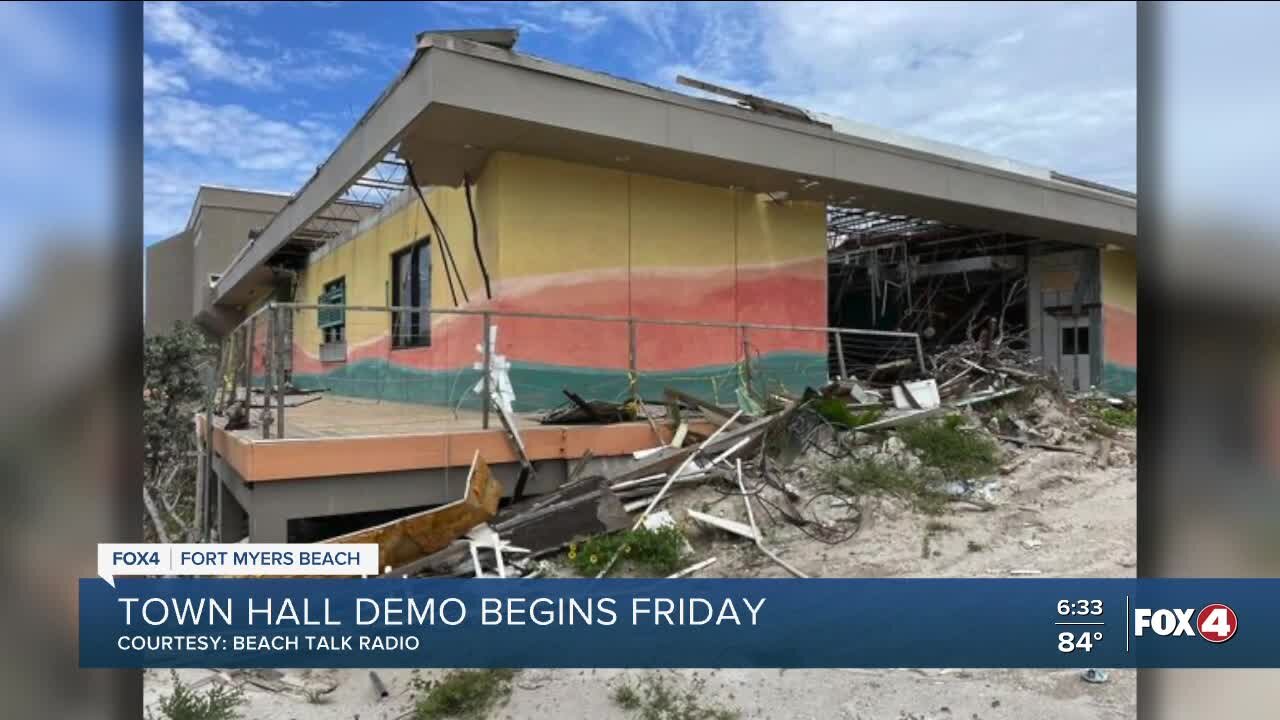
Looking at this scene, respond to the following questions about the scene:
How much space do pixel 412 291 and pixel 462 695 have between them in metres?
9.11

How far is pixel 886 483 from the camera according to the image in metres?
7.00

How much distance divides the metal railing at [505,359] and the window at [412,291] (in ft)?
0.19

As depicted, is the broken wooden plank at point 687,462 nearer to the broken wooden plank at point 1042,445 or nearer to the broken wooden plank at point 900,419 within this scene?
the broken wooden plank at point 900,419

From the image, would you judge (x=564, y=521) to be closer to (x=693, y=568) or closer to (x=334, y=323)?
(x=693, y=568)

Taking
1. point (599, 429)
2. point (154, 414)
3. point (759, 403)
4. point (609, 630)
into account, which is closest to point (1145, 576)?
point (609, 630)

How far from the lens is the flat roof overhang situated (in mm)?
7586

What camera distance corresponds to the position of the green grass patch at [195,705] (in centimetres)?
357

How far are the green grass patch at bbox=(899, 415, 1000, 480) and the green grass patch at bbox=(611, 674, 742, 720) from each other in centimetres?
435

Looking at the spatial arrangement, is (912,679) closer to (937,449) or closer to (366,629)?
(366,629)

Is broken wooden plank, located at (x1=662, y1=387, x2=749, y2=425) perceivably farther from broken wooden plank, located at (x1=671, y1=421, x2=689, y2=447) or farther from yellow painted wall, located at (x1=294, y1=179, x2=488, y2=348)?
yellow painted wall, located at (x1=294, y1=179, x2=488, y2=348)

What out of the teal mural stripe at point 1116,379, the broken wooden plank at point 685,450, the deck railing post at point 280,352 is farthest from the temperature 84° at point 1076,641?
the teal mural stripe at point 1116,379

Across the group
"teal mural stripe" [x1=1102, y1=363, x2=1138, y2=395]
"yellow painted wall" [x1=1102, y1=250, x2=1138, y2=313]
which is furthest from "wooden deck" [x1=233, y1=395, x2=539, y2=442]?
"yellow painted wall" [x1=1102, y1=250, x2=1138, y2=313]

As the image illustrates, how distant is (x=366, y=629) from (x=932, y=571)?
4172mm

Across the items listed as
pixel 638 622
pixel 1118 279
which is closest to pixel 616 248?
pixel 638 622
